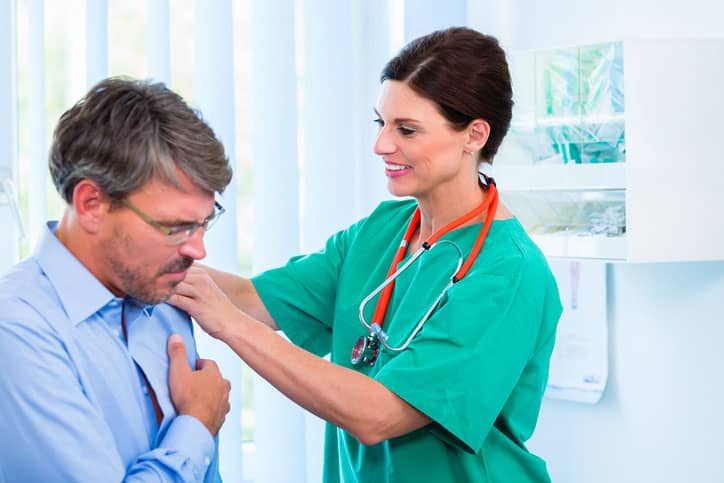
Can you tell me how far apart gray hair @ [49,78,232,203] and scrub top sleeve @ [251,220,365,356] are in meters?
0.61

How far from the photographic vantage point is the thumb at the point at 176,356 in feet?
4.23

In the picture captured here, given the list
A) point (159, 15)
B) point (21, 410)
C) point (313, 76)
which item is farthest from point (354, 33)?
point (21, 410)

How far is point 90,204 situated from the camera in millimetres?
1158

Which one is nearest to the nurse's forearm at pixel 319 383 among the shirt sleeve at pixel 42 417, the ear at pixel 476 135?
the shirt sleeve at pixel 42 417

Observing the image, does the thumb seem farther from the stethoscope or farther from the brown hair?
the brown hair

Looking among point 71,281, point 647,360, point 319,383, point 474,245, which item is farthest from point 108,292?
point 647,360

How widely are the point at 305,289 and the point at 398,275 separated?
22 centimetres

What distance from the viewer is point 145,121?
114cm

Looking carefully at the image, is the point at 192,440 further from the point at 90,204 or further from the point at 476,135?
the point at 476,135

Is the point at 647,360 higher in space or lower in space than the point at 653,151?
lower

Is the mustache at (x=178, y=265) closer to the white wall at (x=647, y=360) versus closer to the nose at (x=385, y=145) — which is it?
the nose at (x=385, y=145)

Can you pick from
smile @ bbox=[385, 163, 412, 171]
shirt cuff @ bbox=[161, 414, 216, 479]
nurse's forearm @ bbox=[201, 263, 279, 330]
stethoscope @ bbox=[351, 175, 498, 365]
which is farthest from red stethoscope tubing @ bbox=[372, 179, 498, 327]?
shirt cuff @ bbox=[161, 414, 216, 479]

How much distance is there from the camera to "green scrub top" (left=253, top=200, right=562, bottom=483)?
1434mm

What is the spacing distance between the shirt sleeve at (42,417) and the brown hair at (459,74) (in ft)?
2.54
